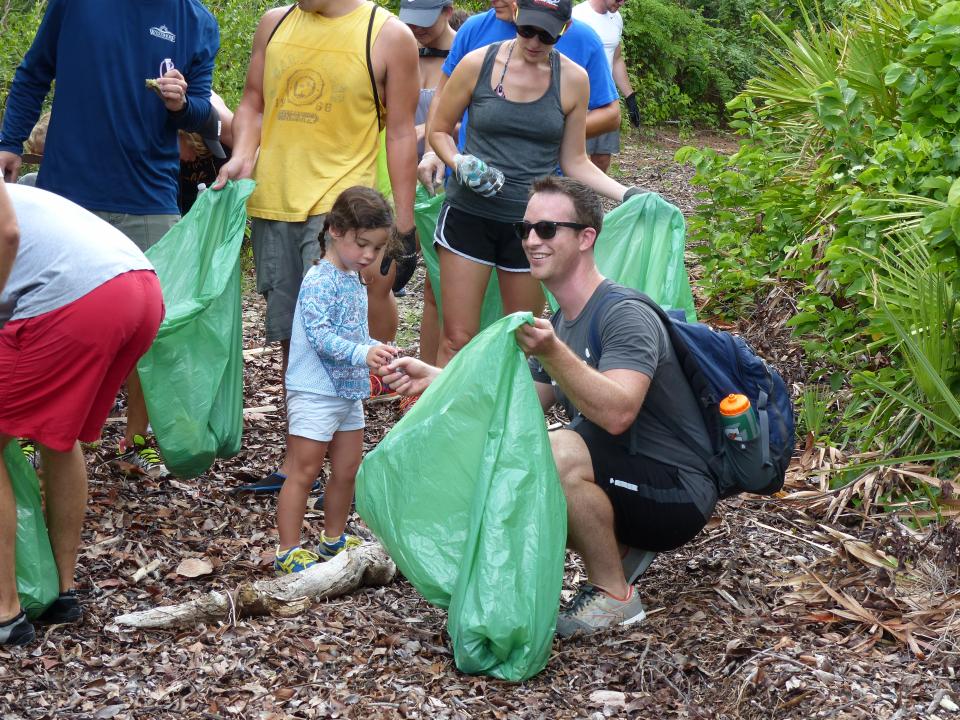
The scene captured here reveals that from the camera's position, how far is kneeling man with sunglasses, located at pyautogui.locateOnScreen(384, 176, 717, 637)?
10.8 feet

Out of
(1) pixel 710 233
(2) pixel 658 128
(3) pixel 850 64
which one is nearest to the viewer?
(3) pixel 850 64

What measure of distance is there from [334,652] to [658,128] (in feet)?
37.3

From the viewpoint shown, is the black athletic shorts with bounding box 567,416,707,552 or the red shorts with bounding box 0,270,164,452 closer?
the red shorts with bounding box 0,270,164,452

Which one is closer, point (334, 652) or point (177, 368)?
point (334, 652)

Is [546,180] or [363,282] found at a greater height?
[546,180]

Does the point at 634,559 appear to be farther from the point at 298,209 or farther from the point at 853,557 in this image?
the point at 298,209

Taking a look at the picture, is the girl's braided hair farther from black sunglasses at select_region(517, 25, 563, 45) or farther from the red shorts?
black sunglasses at select_region(517, 25, 563, 45)

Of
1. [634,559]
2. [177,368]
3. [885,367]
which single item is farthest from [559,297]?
[885,367]

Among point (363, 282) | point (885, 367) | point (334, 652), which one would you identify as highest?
point (363, 282)

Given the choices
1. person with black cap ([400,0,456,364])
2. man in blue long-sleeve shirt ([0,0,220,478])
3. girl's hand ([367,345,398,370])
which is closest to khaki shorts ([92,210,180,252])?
man in blue long-sleeve shirt ([0,0,220,478])

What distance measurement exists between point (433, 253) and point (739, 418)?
2.10 metres

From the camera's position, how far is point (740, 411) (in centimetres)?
326

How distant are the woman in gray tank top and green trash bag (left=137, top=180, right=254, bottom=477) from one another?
82 cm

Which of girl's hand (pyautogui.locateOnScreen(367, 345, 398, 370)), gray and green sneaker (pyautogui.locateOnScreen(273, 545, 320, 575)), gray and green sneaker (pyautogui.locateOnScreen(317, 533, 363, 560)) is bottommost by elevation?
gray and green sneaker (pyautogui.locateOnScreen(317, 533, 363, 560))
